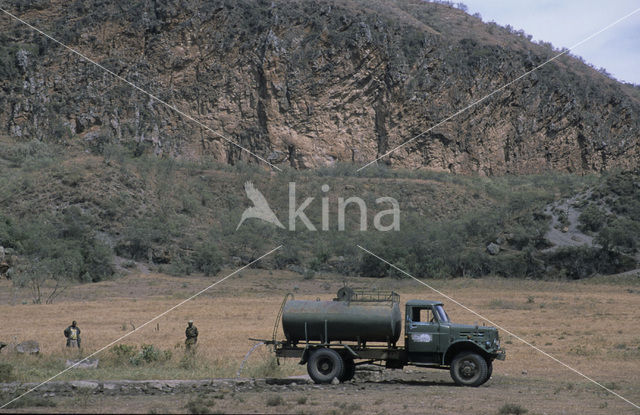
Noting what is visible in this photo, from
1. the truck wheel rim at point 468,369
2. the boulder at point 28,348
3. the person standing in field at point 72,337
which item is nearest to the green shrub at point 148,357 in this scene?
the boulder at point 28,348

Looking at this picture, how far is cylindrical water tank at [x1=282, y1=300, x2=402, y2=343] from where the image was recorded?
1543cm

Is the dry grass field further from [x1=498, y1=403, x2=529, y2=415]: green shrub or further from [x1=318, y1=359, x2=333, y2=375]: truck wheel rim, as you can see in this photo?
[x1=318, y1=359, x2=333, y2=375]: truck wheel rim

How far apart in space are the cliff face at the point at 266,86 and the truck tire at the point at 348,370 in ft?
196

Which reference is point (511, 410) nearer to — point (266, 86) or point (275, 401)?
point (275, 401)

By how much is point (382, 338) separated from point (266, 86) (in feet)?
213

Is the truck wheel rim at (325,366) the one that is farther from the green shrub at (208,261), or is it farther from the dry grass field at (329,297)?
the green shrub at (208,261)

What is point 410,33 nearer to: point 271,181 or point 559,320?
point 271,181

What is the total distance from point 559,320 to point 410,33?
2390 inches

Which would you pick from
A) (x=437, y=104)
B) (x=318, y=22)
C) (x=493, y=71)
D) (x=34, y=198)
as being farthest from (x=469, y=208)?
(x=34, y=198)

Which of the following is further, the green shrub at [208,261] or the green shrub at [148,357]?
the green shrub at [208,261]

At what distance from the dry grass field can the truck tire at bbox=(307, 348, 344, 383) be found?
22.0 inches

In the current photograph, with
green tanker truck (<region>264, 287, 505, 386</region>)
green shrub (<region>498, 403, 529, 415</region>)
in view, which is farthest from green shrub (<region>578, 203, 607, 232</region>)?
green shrub (<region>498, 403, 529, 415</region>)

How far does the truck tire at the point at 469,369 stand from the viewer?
15406 mm

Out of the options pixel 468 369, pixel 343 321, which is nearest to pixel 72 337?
pixel 343 321
